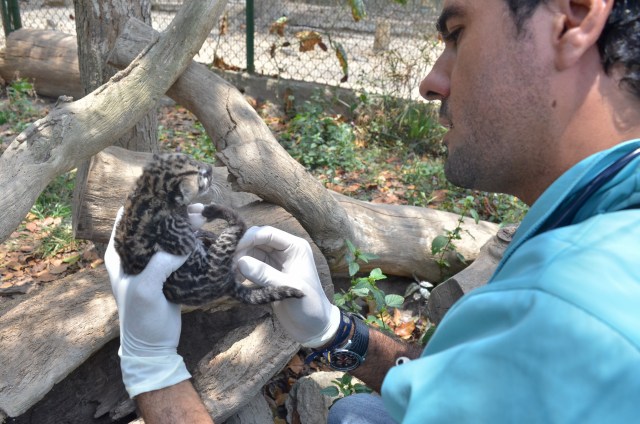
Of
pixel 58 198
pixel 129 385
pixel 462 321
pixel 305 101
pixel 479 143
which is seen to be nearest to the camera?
pixel 462 321

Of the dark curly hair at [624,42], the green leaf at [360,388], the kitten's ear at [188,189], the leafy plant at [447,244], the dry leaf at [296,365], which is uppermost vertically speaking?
the dark curly hair at [624,42]

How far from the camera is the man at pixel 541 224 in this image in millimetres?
867

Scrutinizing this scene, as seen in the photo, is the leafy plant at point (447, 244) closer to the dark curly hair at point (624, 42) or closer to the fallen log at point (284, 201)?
the fallen log at point (284, 201)

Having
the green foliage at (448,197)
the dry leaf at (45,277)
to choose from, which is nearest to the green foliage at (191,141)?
the dry leaf at (45,277)

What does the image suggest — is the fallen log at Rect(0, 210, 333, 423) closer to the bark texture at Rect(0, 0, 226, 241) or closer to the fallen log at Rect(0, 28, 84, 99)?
the bark texture at Rect(0, 0, 226, 241)

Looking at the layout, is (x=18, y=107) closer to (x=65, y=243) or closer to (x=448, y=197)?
(x=65, y=243)

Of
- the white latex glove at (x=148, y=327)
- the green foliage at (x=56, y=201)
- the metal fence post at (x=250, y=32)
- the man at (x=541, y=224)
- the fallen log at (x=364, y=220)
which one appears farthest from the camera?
the metal fence post at (x=250, y=32)

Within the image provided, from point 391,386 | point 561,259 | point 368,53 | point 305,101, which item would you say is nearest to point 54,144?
point 391,386

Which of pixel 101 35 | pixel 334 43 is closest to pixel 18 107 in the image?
pixel 101 35

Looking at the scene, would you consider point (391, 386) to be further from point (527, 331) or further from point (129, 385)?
point (129, 385)

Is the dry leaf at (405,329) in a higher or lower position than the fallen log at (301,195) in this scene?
lower

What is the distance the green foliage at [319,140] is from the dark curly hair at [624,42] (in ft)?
15.6

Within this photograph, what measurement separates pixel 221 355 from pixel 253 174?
1088 mm

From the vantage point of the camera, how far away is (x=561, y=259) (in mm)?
953
